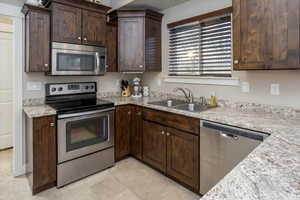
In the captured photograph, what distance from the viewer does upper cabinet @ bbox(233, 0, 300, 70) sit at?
5.23 feet

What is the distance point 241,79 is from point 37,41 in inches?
99.5

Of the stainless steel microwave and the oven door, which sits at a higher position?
the stainless steel microwave

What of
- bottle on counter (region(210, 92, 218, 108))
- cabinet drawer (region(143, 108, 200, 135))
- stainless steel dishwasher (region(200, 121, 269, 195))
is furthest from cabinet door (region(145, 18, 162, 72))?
stainless steel dishwasher (region(200, 121, 269, 195))

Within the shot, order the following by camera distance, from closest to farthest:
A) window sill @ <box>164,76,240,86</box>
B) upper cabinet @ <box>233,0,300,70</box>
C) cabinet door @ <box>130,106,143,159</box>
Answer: upper cabinet @ <box>233,0,300,70</box>
window sill @ <box>164,76,240,86</box>
cabinet door @ <box>130,106,143,159</box>

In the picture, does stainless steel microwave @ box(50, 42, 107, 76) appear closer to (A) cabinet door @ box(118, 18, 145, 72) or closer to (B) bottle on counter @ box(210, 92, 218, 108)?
(A) cabinet door @ box(118, 18, 145, 72)

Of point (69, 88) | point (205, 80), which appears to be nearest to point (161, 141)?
point (205, 80)

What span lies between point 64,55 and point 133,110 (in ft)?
4.01

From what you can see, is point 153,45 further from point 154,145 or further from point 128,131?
point 154,145

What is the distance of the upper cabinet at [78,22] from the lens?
2.46 m

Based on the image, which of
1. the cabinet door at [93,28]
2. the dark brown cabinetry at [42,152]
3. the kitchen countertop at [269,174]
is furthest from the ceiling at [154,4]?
the kitchen countertop at [269,174]

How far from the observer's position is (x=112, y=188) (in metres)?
2.29

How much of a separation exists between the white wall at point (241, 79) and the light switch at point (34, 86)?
6.03 feet

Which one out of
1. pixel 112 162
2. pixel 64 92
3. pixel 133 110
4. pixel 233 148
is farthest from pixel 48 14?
pixel 233 148

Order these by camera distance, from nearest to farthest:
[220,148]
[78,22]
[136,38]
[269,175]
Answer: [269,175], [220,148], [78,22], [136,38]
